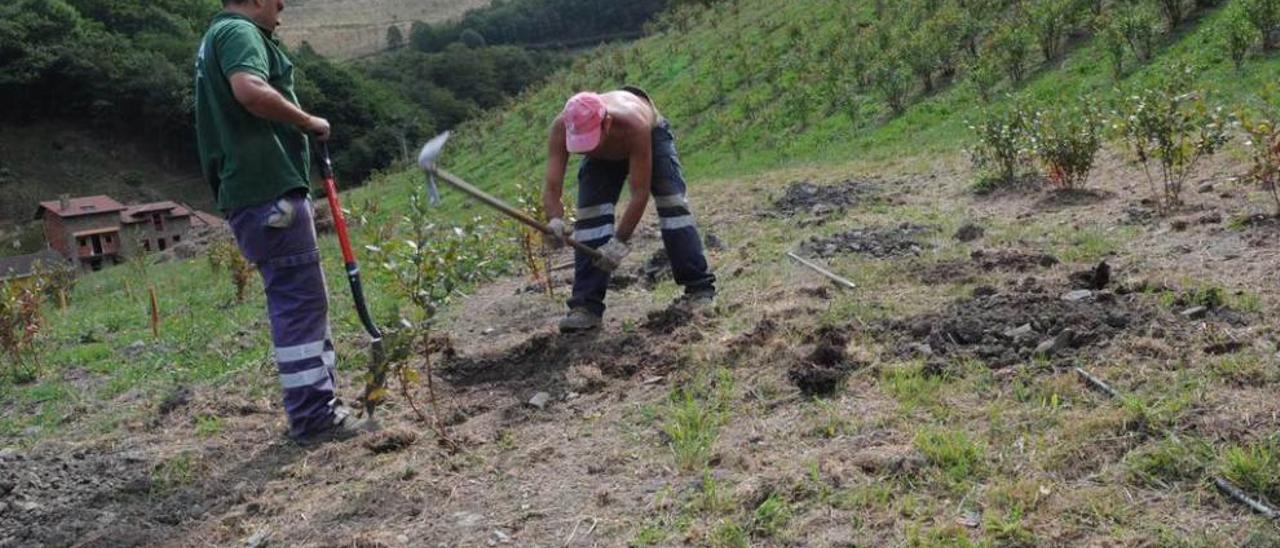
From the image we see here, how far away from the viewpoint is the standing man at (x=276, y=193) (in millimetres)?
3328

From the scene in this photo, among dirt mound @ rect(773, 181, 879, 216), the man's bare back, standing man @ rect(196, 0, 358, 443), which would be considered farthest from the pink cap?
dirt mound @ rect(773, 181, 879, 216)

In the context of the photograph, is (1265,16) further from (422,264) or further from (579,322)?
(422,264)

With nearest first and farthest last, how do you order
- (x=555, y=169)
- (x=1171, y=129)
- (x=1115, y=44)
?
(x=555, y=169) < (x=1171, y=129) < (x=1115, y=44)

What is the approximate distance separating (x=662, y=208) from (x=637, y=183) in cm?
41

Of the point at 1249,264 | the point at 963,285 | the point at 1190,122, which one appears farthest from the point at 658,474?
the point at 1190,122

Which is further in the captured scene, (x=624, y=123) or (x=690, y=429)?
(x=624, y=123)

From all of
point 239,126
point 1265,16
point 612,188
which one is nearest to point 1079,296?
point 612,188

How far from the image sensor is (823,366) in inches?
136

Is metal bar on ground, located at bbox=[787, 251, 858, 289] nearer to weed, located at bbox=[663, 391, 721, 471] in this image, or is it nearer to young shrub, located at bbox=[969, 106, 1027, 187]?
weed, located at bbox=[663, 391, 721, 471]

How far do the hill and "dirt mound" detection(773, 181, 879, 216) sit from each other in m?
0.09

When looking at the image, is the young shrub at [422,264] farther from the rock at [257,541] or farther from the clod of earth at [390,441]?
the rock at [257,541]

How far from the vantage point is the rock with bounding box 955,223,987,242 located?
5.46 metres

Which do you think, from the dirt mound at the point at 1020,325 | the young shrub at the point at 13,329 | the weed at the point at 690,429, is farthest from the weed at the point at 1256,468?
the young shrub at the point at 13,329

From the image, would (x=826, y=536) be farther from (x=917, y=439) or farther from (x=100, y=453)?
(x=100, y=453)
